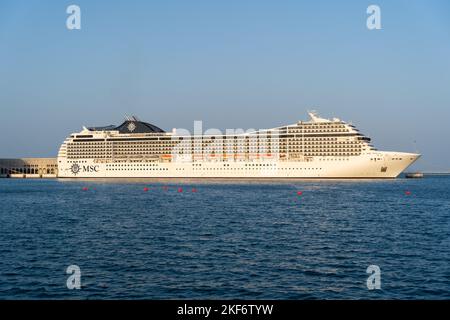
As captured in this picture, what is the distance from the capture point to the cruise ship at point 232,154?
90.1 meters

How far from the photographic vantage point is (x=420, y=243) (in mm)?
24188

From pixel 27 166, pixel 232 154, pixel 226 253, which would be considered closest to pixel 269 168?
pixel 232 154

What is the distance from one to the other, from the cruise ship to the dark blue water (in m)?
51.9

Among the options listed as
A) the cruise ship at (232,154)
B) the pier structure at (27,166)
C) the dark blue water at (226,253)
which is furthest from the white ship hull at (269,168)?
the pier structure at (27,166)

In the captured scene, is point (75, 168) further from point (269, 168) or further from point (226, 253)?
point (226, 253)

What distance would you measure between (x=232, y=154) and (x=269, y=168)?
924 centimetres

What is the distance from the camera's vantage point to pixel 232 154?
9962 centimetres

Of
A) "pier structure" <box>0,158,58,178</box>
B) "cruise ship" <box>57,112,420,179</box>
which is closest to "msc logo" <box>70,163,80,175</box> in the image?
"cruise ship" <box>57,112,420,179</box>

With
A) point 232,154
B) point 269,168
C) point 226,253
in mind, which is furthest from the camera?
point 232,154

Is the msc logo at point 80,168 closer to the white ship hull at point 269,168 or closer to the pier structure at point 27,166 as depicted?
the white ship hull at point 269,168

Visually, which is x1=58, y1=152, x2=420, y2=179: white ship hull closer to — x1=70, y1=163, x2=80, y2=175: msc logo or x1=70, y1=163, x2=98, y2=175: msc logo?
x1=70, y1=163, x2=98, y2=175: msc logo
